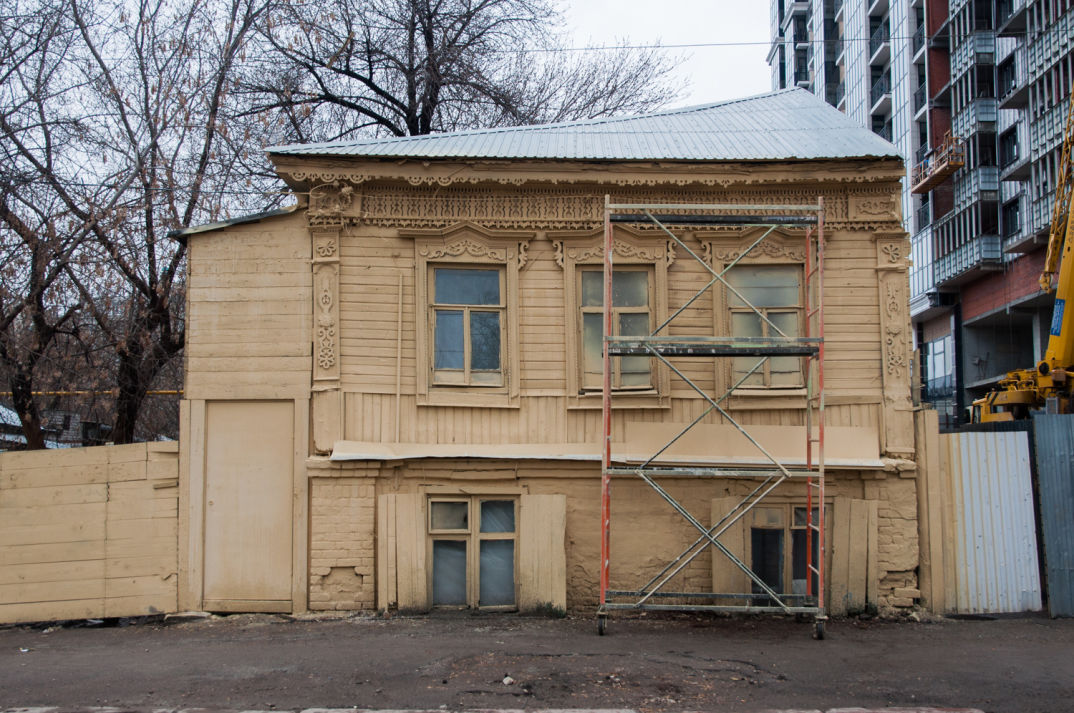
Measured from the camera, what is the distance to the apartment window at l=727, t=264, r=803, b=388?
36.6 ft

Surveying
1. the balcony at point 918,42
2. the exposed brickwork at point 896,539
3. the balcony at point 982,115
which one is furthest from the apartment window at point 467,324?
the balcony at point 918,42

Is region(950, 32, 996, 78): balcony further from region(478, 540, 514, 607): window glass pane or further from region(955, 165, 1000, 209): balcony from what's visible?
region(478, 540, 514, 607): window glass pane

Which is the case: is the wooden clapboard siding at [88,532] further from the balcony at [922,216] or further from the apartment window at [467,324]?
the balcony at [922,216]

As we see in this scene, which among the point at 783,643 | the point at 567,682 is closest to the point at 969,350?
the point at 783,643

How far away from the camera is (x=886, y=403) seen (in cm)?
1095

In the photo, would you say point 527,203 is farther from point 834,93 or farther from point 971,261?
point 834,93

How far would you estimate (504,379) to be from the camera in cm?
1112

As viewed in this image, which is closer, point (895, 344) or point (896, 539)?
Answer: point (896, 539)

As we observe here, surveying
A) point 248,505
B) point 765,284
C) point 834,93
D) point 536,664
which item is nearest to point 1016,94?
point 834,93

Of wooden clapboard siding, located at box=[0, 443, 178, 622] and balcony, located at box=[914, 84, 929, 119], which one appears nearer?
wooden clapboard siding, located at box=[0, 443, 178, 622]

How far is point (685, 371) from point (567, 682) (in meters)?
4.55

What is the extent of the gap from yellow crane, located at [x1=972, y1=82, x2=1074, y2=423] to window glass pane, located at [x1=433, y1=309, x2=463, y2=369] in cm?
1239

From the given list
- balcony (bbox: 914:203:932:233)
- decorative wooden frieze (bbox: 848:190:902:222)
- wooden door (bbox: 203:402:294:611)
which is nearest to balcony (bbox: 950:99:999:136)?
balcony (bbox: 914:203:932:233)

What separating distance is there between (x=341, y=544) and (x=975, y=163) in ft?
106
